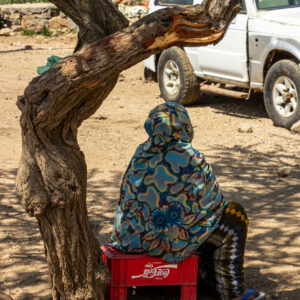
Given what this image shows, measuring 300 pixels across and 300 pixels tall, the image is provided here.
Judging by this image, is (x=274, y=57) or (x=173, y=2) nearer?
(x=274, y=57)

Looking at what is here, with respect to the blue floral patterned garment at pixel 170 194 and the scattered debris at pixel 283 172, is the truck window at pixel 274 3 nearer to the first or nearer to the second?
the scattered debris at pixel 283 172

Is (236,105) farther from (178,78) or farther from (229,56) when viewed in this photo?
(229,56)

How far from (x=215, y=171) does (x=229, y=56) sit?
8.19ft

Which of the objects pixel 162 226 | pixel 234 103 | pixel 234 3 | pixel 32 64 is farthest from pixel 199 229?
pixel 32 64

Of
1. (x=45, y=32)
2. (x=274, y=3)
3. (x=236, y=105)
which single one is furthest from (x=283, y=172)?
(x=45, y=32)

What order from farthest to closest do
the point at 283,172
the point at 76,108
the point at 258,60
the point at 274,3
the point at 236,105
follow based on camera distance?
the point at 236,105 < the point at 274,3 < the point at 258,60 < the point at 283,172 < the point at 76,108

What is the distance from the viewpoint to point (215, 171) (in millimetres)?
6824

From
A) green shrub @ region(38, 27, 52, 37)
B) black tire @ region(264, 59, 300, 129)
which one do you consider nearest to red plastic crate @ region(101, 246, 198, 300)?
black tire @ region(264, 59, 300, 129)

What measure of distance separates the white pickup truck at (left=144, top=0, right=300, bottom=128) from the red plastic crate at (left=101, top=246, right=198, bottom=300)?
4480 mm

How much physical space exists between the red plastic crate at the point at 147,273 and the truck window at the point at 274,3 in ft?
17.7

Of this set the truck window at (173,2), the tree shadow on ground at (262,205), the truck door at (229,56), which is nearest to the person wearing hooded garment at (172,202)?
the tree shadow on ground at (262,205)

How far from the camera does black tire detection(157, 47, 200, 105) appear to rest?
9.49 metres

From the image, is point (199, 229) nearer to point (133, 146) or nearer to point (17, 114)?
point (133, 146)

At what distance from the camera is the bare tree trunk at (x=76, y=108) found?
329cm
